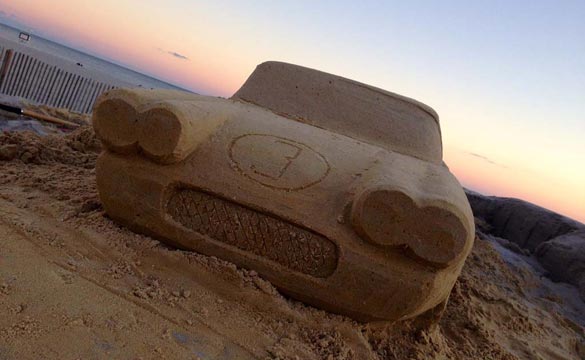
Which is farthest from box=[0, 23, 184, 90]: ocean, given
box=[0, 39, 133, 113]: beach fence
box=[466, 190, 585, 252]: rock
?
box=[466, 190, 585, 252]: rock

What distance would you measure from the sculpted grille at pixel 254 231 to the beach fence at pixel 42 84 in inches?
305

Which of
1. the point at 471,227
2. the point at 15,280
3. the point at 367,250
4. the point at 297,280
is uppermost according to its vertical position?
the point at 471,227

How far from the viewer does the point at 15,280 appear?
1.69 meters

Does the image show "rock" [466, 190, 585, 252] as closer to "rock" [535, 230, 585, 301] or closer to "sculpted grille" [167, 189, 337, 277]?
"rock" [535, 230, 585, 301]

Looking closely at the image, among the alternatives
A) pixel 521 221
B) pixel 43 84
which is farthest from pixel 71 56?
pixel 521 221

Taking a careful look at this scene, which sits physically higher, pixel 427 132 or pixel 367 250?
pixel 427 132

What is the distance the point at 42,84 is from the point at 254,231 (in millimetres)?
9324

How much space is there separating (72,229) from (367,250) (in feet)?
4.52

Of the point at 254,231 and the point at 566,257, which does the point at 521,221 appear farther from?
the point at 254,231

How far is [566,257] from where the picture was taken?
5.46 m

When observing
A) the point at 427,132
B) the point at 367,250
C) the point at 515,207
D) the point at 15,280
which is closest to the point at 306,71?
the point at 427,132

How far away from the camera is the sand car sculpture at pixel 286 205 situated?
73.5 inches

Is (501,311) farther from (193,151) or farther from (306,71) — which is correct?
(193,151)

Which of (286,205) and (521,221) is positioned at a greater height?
(521,221)
